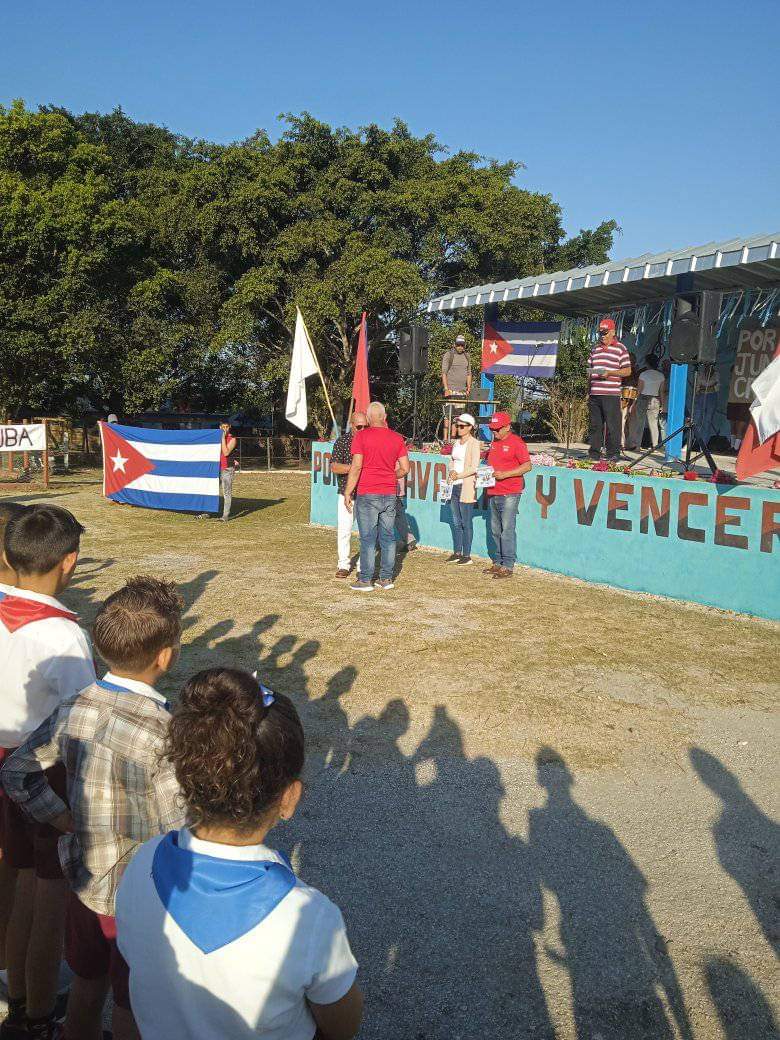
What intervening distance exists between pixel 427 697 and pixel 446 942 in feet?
8.06

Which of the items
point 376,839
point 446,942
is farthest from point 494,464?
point 446,942

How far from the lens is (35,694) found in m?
2.42

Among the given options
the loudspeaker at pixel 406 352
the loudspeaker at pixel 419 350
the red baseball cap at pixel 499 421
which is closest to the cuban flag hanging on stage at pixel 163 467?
the loudspeaker at pixel 406 352

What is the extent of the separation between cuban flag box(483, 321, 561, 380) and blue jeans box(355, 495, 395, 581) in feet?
24.0

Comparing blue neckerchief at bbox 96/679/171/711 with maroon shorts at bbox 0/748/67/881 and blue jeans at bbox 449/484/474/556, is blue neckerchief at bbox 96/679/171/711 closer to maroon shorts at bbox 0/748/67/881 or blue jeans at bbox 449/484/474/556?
maroon shorts at bbox 0/748/67/881

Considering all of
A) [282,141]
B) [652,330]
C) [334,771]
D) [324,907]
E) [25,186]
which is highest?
[282,141]

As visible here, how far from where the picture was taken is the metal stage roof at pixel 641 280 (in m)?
10.0

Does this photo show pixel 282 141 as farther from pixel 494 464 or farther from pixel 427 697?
pixel 427 697

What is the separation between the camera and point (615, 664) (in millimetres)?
5902

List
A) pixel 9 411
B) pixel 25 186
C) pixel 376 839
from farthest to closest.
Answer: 1. pixel 9 411
2. pixel 25 186
3. pixel 376 839

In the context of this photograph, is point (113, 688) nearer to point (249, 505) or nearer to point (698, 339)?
point (698, 339)

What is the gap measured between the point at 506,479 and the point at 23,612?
6.63m

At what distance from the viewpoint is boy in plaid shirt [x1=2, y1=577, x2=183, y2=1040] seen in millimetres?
1923

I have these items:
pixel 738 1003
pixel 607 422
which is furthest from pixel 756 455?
pixel 738 1003
